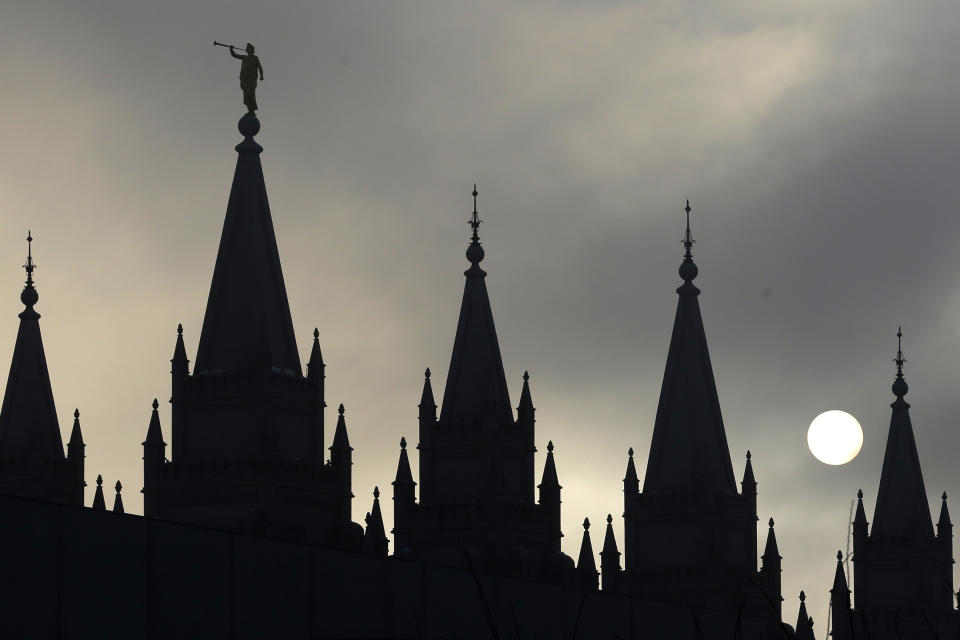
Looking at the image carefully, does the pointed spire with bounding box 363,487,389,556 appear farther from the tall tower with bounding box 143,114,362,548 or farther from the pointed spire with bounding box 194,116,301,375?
the pointed spire with bounding box 194,116,301,375

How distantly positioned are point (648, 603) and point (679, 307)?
143 feet

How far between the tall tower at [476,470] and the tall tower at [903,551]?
2291 centimetres

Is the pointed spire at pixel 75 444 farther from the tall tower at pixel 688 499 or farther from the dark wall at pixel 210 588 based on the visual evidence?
the dark wall at pixel 210 588

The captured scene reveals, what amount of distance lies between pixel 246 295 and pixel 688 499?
19980 millimetres

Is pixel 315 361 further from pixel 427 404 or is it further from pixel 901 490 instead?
pixel 901 490

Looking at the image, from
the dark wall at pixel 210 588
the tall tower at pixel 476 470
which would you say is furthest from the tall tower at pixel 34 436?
the dark wall at pixel 210 588

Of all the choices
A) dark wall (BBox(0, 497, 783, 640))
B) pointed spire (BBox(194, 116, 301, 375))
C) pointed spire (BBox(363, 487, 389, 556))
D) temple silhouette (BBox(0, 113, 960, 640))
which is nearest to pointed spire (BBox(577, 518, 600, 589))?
temple silhouette (BBox(0, 113, 960, 640))

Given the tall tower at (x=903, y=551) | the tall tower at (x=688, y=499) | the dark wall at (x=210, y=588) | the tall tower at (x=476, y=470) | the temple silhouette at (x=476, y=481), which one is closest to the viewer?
the dark wall at (x=210, y=588)

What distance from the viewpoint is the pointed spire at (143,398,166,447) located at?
92.8 metres

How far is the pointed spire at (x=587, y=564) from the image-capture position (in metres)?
99.8

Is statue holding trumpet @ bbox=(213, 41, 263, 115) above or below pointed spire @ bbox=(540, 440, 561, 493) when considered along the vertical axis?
above

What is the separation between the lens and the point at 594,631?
195 feet

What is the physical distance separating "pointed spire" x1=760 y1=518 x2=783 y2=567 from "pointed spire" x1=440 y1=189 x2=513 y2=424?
42.7ft

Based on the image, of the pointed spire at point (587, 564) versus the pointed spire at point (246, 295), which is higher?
the pointed spire at point (246, 295)
